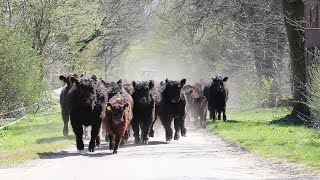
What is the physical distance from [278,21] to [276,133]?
58.7 ft

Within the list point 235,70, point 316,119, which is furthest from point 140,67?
point 316,119

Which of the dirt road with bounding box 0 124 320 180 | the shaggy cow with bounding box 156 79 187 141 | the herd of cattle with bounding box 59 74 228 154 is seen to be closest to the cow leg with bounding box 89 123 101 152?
the herd of cattle with bounding box 59 74 228 154

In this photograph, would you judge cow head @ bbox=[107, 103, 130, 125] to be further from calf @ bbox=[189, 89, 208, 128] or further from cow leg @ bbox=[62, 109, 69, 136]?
calf @ bbox=[189, 89, 208, 128]

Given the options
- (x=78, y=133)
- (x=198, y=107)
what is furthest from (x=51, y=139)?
(x=198, y=107)

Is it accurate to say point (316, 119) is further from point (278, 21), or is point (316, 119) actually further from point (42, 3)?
point (42, 3)

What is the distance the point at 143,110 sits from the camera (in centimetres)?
2136

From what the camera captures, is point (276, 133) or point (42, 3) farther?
point (42, 3)

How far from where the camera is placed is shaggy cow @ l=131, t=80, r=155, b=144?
21.2m

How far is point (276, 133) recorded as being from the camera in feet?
78.9

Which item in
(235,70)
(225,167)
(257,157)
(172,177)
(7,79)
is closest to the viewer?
(172,177)

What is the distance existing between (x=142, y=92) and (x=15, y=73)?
469 inches

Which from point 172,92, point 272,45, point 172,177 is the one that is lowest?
point 172,177

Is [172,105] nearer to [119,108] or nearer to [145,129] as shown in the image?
[145,129]

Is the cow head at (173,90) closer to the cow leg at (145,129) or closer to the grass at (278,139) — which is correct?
the cow leg at (145,129)
